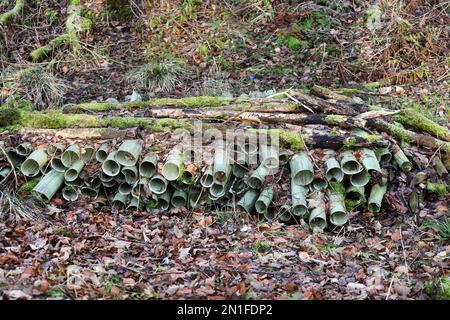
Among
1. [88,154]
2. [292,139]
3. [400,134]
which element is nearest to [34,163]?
[88,154]

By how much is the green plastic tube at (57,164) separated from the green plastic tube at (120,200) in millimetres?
697

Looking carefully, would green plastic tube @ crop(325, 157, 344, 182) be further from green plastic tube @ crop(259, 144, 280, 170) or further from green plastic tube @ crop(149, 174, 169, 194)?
green plastic tube @ crop(149, 174, 169, 194)

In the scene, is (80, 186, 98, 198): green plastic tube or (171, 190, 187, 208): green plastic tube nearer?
(171, 190, 187, 208): green plastic tube

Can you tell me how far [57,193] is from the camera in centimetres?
586

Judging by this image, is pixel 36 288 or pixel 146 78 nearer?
pixel 36 288

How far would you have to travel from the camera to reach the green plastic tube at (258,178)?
5.48m

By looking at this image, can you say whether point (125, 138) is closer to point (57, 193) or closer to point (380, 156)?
point (57, 193)

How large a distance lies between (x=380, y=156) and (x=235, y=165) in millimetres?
1578

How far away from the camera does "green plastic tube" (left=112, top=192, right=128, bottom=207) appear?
570 centimetres

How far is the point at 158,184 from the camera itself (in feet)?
18.5

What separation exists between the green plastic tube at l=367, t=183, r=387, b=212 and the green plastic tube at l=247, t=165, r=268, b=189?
44.8 inches

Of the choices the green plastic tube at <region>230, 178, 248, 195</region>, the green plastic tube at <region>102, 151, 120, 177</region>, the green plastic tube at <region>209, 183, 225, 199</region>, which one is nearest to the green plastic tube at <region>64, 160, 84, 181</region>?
the green plastic tube at <region>102, 151, 120, 177</region>

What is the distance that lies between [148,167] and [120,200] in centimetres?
48
